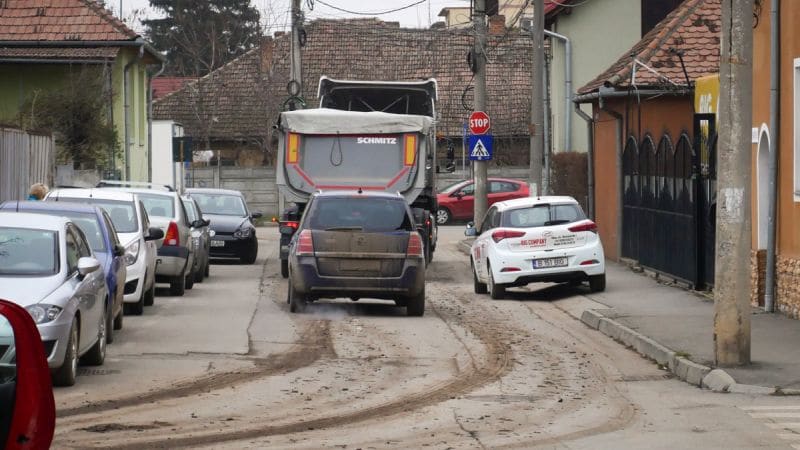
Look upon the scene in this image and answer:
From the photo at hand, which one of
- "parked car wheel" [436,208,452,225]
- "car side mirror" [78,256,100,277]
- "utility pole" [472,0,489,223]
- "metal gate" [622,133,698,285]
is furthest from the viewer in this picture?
"parked car wheel" [436,208,452,225]

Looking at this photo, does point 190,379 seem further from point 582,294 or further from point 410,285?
point 582,294

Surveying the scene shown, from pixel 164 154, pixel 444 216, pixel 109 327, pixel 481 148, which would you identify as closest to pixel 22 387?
pixel 109 327

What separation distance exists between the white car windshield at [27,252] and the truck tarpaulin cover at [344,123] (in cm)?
1340

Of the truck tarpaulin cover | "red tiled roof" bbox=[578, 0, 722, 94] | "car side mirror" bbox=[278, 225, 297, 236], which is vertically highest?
"red tiled roof" bbox=[578, 0, 722, 94]

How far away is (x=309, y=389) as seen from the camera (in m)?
11.9

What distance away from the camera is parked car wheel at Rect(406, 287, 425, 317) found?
18.5 meters

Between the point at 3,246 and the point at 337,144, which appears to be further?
the point at 337,144

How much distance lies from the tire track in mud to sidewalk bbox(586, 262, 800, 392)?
1.75 m

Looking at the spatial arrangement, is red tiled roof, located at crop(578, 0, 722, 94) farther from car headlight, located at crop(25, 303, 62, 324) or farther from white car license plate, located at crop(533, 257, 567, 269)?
car headlight, located at crop(25, 303, 62, 324)

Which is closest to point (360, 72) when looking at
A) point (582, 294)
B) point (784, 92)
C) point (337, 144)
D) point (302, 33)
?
point (302, 33)

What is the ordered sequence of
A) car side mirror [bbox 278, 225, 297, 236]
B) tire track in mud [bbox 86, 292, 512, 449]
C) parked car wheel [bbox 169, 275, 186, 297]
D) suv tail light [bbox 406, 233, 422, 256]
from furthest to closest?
1. car side mirror [bbox 278, 225, 297, 236]
2. parked car wheel [bbox 169, 275, 186, 297]
3. suv tail light [bbox 406, 233, 422, 256]
4. tire track in mud [bbox 86, 292, 512, 449]

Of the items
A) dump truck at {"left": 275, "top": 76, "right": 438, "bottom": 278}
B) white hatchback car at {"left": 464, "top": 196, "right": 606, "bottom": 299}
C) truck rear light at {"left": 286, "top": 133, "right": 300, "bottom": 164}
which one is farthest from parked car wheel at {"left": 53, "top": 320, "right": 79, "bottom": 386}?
truck rear light at {"left": 286, "top": 133, "right": 300, "bottom": 164}

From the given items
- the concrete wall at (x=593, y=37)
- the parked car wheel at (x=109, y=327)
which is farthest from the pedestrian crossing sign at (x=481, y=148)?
the parked car wheel at (x=109, y=327)

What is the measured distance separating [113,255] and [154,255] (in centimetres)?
399
